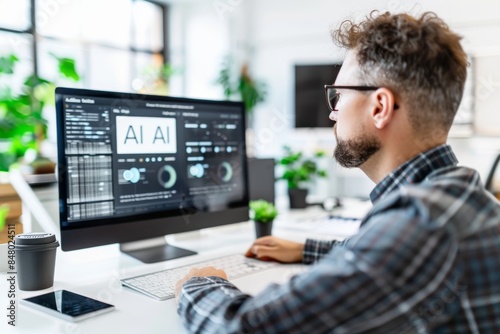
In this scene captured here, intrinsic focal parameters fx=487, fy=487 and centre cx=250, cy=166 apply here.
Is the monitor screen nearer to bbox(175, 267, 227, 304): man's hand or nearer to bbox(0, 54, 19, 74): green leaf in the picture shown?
bbox(0, 54, 19, 74): green leaf

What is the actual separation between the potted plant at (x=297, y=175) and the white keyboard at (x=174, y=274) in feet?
3.02

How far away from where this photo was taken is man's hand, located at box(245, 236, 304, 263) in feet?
A: 4.41

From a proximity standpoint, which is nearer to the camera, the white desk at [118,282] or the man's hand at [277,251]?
the white desk at [118,282]

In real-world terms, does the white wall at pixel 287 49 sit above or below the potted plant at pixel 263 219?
above

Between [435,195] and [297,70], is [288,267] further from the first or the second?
[297,70]

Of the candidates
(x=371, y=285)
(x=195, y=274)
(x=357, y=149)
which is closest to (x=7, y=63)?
(x=195, y=274)

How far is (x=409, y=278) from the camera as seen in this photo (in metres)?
0.64

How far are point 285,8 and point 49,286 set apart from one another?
17.0ft

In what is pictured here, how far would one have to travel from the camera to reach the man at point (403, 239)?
645 millimetres

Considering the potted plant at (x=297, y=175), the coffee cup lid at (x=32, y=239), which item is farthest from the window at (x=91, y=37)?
the coffee cup lid at (x=32, y=239)

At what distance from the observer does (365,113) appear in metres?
0.96

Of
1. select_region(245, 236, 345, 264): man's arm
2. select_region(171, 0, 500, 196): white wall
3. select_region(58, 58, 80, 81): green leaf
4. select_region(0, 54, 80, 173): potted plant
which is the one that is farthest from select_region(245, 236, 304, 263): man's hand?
select_region(171, 0, 500, 196): white wall

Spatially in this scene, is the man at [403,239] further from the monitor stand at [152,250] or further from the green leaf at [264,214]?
the green leaf at [264,214]

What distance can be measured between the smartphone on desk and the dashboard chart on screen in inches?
9.4
